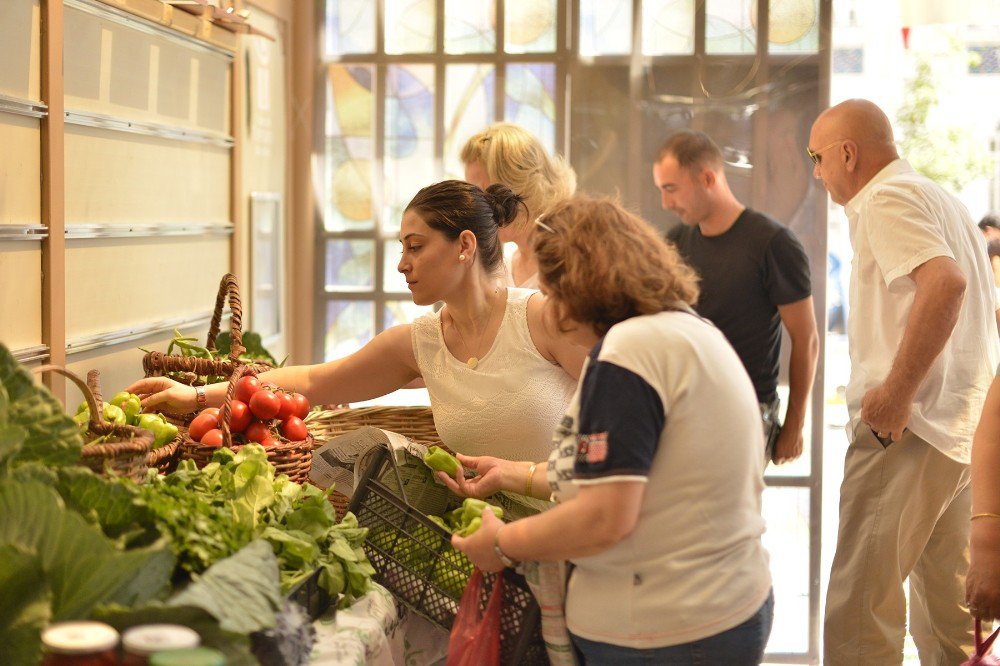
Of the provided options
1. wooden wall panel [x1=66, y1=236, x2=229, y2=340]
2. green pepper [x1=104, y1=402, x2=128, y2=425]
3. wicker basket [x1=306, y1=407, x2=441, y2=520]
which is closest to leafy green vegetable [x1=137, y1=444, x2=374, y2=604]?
green pepper [x1=104, y1=402, x2=128, y2=425]

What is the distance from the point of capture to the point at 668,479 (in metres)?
1.44

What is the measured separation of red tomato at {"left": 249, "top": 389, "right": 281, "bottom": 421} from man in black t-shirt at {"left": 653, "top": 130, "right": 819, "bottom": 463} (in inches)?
68.5

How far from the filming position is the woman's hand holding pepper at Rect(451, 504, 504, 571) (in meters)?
1.58

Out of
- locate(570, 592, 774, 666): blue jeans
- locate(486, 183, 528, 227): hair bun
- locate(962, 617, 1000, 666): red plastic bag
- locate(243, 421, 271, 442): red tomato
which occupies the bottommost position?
locate(962, 617, 1000, 666): red plastic bag

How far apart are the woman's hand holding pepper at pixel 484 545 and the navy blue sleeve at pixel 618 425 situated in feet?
0.78

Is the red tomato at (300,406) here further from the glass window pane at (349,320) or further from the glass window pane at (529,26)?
the glass window pane at (529,26)

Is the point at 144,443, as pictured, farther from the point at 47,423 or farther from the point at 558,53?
the point at 558,53

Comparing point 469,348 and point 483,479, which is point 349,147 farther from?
point 483,479

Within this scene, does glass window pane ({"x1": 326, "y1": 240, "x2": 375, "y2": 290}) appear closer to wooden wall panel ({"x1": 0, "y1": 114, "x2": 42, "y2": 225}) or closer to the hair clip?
wooden wall panel ({"x1": 0, "y1": 114, "x2": 42, "y2": 225})

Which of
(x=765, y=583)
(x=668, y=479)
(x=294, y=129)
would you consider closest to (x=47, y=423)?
(x=668, y=479)

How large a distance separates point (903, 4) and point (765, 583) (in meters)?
3.26

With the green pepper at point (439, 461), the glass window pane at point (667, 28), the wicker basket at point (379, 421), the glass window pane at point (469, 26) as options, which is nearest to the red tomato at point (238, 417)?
the wicker basket at point (379, 421)

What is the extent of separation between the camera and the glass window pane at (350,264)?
173 inches

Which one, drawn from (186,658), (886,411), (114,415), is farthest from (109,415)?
(886,411)
